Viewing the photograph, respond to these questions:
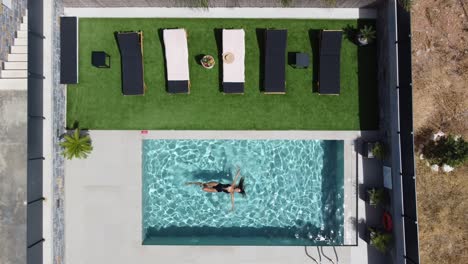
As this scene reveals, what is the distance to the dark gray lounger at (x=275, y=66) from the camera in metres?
13.9

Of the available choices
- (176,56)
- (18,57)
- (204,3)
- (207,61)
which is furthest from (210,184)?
(18,57)

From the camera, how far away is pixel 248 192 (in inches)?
582

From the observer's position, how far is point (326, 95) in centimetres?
1435

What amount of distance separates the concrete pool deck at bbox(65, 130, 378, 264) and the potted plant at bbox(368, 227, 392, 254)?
847mm

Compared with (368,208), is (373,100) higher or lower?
higher

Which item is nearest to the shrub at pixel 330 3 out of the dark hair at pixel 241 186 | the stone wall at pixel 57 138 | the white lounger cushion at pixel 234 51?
the white lounger cushion at pixel 234 51

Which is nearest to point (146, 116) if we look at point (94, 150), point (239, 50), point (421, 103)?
point (94, 150)

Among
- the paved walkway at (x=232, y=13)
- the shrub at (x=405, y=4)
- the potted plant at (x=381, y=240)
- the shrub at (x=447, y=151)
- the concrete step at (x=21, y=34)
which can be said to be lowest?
the potted plant at (x=381, y=240)

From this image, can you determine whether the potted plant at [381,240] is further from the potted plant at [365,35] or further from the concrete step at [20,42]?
the concrete step at [20,42]

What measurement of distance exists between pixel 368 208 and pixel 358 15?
7557 millimetres

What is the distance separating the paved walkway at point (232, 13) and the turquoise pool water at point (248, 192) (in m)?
4.94

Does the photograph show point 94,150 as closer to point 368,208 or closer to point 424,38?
point 368,208

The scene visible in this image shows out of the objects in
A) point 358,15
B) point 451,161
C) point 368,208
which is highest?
point 358,15

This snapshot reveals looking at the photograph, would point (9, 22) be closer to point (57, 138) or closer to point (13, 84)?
point (13, 84)
